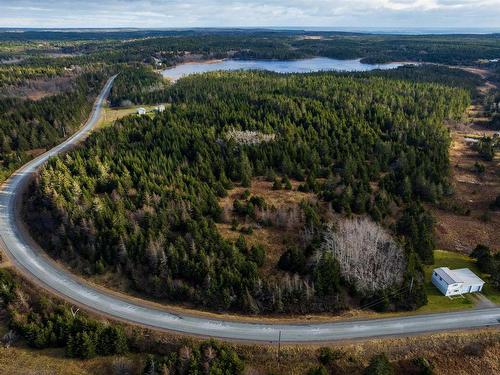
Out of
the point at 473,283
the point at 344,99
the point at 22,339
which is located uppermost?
the point at 344,99

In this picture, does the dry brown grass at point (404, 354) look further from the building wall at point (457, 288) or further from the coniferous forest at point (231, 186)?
the building wall at point (457, 288)

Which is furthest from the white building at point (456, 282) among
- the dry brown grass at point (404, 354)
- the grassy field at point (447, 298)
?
the dry brown grass at point (404, 354)

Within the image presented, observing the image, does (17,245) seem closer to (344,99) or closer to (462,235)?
(462,235)

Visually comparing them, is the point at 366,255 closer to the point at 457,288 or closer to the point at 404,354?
the point at 457,288

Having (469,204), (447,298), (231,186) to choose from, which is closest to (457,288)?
(447,298)

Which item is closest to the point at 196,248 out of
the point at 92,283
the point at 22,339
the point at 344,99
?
the point at 92,283

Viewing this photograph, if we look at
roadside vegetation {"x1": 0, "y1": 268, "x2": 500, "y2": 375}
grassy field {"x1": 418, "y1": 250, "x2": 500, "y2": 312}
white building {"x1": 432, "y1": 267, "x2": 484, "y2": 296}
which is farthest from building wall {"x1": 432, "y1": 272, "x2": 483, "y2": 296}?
roadside vegetation {"x1": 0, "y1": 268, "x2": 500, "y2": 375}
